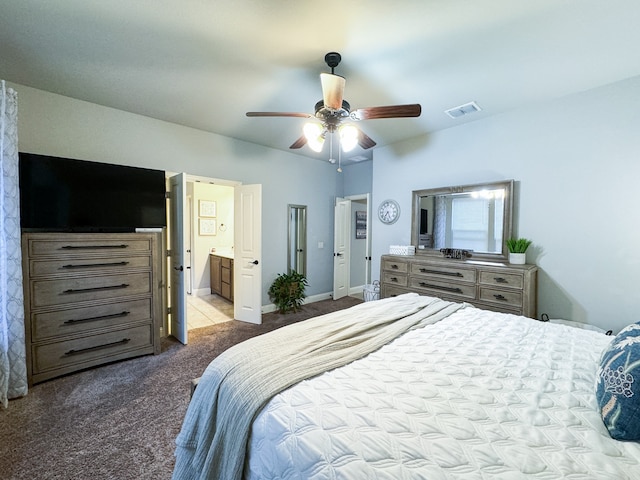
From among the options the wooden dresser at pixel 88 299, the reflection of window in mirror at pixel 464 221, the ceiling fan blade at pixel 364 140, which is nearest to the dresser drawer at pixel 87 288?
the wooden dresser at pixel 88 299

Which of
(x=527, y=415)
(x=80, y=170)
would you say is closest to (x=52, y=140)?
(x=80, y=170)

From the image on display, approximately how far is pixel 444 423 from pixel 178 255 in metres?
3.38

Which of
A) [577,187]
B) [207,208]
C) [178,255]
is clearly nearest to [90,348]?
[178,255]

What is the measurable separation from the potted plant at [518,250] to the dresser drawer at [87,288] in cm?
407

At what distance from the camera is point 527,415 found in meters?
0.95

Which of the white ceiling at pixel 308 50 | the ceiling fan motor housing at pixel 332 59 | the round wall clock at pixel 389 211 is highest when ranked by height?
the white ceiling at pixel 308 50

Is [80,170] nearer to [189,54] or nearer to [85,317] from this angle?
[85,317]

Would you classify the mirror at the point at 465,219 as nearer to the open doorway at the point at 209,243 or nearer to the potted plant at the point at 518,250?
the potted plant at the point at 518,250

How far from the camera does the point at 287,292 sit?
178 inches

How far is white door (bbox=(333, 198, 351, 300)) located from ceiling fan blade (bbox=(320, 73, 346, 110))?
3.50 meters

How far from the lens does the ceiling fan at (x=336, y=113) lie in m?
1.92

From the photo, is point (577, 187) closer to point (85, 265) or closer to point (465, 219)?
point (465, 219)

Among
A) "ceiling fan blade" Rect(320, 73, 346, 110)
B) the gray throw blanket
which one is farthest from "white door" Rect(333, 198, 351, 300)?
the gray throw blanket

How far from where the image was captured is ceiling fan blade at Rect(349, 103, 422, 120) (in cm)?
200
